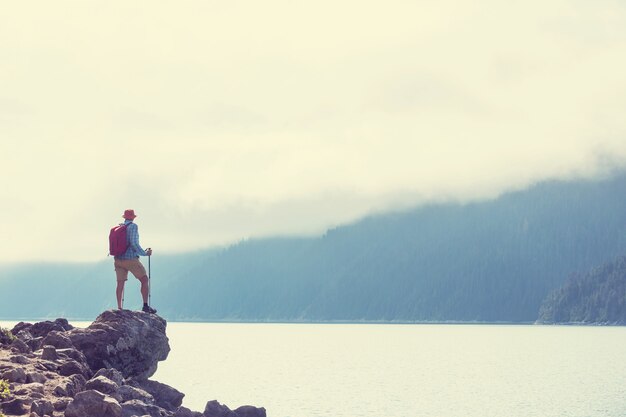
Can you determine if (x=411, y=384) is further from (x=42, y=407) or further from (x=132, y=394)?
(x=42, y=407)

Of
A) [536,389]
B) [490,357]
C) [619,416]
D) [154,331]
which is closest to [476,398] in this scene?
[536,389]

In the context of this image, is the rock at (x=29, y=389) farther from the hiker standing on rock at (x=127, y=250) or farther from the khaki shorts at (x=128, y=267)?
the khaki shorts at (x=128, y=267)

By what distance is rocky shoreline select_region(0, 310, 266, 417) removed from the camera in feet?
107

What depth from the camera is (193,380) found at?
12950 centimetres

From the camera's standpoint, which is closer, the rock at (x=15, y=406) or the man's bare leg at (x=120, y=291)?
the rock at (x=15, y=406)

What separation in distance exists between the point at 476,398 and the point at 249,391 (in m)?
24.9

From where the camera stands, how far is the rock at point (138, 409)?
35344mm

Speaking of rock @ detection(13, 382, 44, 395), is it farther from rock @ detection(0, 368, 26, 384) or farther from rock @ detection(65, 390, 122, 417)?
rock @ detection(65, 390, 122, 417)

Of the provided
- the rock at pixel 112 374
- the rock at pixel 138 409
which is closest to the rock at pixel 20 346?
the rock at pixel 112 374

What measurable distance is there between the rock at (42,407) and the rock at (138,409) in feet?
9.86

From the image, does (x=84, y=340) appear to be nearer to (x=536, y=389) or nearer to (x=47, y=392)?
(x=47, y=392)

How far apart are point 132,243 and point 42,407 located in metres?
10.4

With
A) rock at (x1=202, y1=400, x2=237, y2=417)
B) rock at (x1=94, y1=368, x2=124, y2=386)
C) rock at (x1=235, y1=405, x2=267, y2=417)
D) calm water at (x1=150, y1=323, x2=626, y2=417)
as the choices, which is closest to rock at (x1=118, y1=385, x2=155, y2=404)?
rock at (x1=94, y1=368, x2=124, y2=386)

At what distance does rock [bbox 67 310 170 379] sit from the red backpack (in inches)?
107
